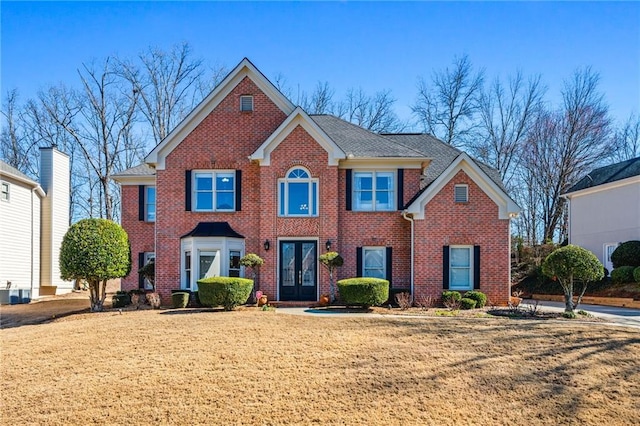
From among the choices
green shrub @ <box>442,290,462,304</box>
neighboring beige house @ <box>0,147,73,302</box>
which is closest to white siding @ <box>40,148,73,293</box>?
neighboring beige house @ <box>0,147,73,302</box>

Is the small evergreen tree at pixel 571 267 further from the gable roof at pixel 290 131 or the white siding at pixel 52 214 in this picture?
the white siding at pixel 52 214

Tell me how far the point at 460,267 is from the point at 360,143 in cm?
618

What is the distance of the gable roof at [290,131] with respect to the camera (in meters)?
18.2

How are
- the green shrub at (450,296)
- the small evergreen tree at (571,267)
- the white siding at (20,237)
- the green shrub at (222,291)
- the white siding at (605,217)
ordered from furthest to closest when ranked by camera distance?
the white siding at (605,217) → the white siding at (20,237) → the green shrub at (450,296) → the green shrub at (222,291) → the small evergreen tree at (571,267)

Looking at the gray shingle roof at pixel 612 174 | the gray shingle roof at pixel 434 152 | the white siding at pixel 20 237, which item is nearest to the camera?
the gray shingle roof at pixel 434 152

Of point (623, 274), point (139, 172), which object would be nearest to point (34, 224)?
point (139, 172)

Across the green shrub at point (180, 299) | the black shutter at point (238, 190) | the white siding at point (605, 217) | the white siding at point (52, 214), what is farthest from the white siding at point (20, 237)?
the white siding at point (605, 217)

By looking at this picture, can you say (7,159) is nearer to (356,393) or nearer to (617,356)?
(356,393)

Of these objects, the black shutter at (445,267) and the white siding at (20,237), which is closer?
the black shutter at (445,267)

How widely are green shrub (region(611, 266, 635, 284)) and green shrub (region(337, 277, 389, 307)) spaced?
→ 41.9 ft

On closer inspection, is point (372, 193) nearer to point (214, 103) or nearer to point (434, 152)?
point (434, 152)

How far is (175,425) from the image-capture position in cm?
779

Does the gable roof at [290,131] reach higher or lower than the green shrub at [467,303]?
higher

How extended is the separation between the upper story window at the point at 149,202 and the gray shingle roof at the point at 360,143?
26.0 ft
